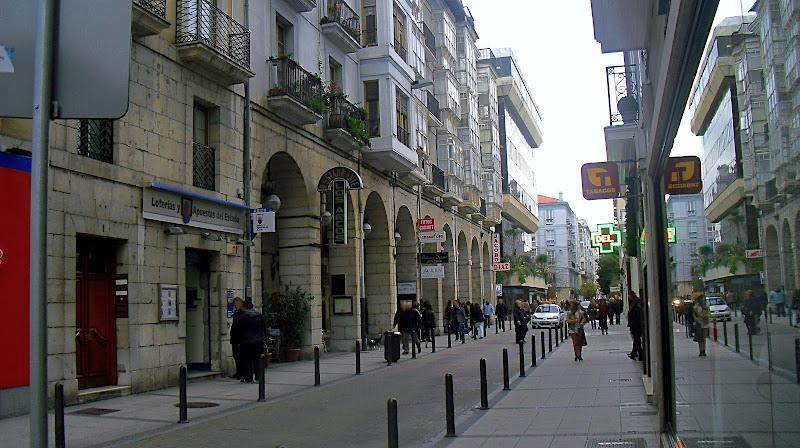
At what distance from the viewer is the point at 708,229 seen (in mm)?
4039

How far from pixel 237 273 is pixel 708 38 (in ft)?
51.2

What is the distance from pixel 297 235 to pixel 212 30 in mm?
7252

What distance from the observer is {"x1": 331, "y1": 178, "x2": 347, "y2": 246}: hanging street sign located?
22.8m

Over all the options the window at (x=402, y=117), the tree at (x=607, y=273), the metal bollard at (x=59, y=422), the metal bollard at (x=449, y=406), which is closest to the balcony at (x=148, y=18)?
the metal bollard at (x=59, y=422)

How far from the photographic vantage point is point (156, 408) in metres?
12.4

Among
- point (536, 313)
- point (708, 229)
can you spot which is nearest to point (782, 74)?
point (708, 229)

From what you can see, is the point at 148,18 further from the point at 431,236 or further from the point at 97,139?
the point at 431,236

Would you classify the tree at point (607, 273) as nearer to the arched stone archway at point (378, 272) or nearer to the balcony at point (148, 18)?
the arched stone archway at point (378, 272)

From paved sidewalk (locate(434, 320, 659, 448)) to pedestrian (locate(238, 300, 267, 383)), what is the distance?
515 centimetres

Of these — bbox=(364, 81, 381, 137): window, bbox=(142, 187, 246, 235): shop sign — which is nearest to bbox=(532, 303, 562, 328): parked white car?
bbox=(364, 81, 381, 137): window

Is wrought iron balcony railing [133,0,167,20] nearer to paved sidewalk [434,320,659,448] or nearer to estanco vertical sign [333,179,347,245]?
estanco vertical sign [333,179,347,245]

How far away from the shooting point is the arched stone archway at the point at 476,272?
48.8 meters

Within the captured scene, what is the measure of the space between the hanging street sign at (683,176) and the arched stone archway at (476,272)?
138ft

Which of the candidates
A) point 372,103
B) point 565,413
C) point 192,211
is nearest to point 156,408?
point 192,211
